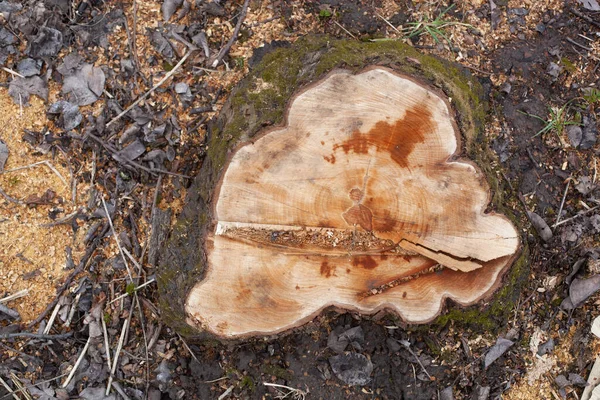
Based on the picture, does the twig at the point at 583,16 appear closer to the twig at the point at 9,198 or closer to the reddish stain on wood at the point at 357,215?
the reddish stain on wood at the point at 357,215

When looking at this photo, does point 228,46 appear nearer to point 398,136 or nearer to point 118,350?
point 398,136

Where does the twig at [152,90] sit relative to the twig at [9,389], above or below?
above

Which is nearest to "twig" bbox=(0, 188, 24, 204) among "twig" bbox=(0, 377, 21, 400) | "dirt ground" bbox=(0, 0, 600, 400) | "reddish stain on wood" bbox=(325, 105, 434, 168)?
"dirt ground" bbox=(0, 0, 600, 400)

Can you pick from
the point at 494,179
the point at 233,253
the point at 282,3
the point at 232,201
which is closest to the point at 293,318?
the point at 233,253

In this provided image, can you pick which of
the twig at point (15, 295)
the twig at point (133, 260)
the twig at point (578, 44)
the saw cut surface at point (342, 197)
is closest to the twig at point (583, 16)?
the twig at point (578, 44)

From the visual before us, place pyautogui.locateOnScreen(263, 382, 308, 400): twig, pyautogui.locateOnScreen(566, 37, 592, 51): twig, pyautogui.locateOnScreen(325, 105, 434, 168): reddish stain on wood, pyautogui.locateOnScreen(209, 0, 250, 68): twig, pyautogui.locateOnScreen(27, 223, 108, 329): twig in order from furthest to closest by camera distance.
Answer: pyautogui.locateOnScreen(566, 37, 592, 51): twig → pyautogui.locateOnScreen(209, 0, 250, 68): twig → pyautogui.locateOnScreen(27, 223, 108, 329): twig → pyautogui.locateOnScreen(263, 382, 308, 400): twig → pyautogui.locateOnScreen(325, 105, 434, 168): reddish stain on wood

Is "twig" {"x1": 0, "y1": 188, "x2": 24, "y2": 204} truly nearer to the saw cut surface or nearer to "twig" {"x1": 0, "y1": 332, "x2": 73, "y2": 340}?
"twig" {"x1": 0, "y1": 332, "x2": 73, "y2": 340}

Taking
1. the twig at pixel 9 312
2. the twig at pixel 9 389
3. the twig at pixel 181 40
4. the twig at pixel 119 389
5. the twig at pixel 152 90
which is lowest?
the twig at pixel 9 389
